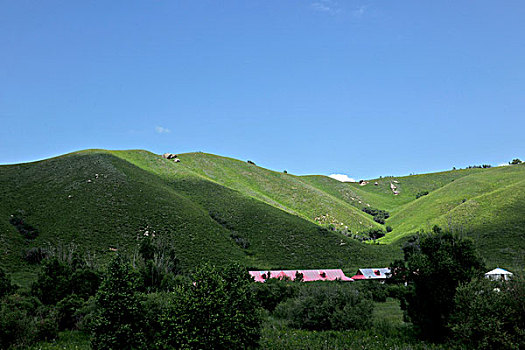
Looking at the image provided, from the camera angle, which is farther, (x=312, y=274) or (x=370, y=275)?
(x=370, y=275)

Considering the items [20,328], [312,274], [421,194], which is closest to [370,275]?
[312,274]

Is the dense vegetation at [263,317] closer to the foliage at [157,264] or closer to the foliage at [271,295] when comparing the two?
the foliage at [157,264]

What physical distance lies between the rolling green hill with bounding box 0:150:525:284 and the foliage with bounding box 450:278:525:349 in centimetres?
2173

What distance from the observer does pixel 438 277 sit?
45.8 feet

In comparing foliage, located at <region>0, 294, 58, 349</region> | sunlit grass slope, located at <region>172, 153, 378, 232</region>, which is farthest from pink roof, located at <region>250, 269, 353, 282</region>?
sunlit grass slope, located at <region>172, 153, 378, 232</region>

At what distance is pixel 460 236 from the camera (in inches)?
577

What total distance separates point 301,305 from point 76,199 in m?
46.8

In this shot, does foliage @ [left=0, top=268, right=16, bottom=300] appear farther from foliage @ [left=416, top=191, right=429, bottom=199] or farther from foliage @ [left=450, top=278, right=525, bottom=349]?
foliage @ [left=416, top=191, right=429, bottom=199]

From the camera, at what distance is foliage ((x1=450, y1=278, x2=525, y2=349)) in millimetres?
10484

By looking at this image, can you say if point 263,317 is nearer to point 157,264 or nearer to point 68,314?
point 68,314

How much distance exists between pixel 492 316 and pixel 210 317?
837 cm

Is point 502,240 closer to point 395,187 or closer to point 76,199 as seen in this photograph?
point 76,199

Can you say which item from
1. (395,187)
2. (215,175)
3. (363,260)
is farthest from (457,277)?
(395,187)

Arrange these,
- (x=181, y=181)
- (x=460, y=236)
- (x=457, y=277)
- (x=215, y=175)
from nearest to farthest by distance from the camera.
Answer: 1. (x=457, y=277)
2. (x=460, y=236)
3. (x=181, y=181)
4. (x=215, y=175)
